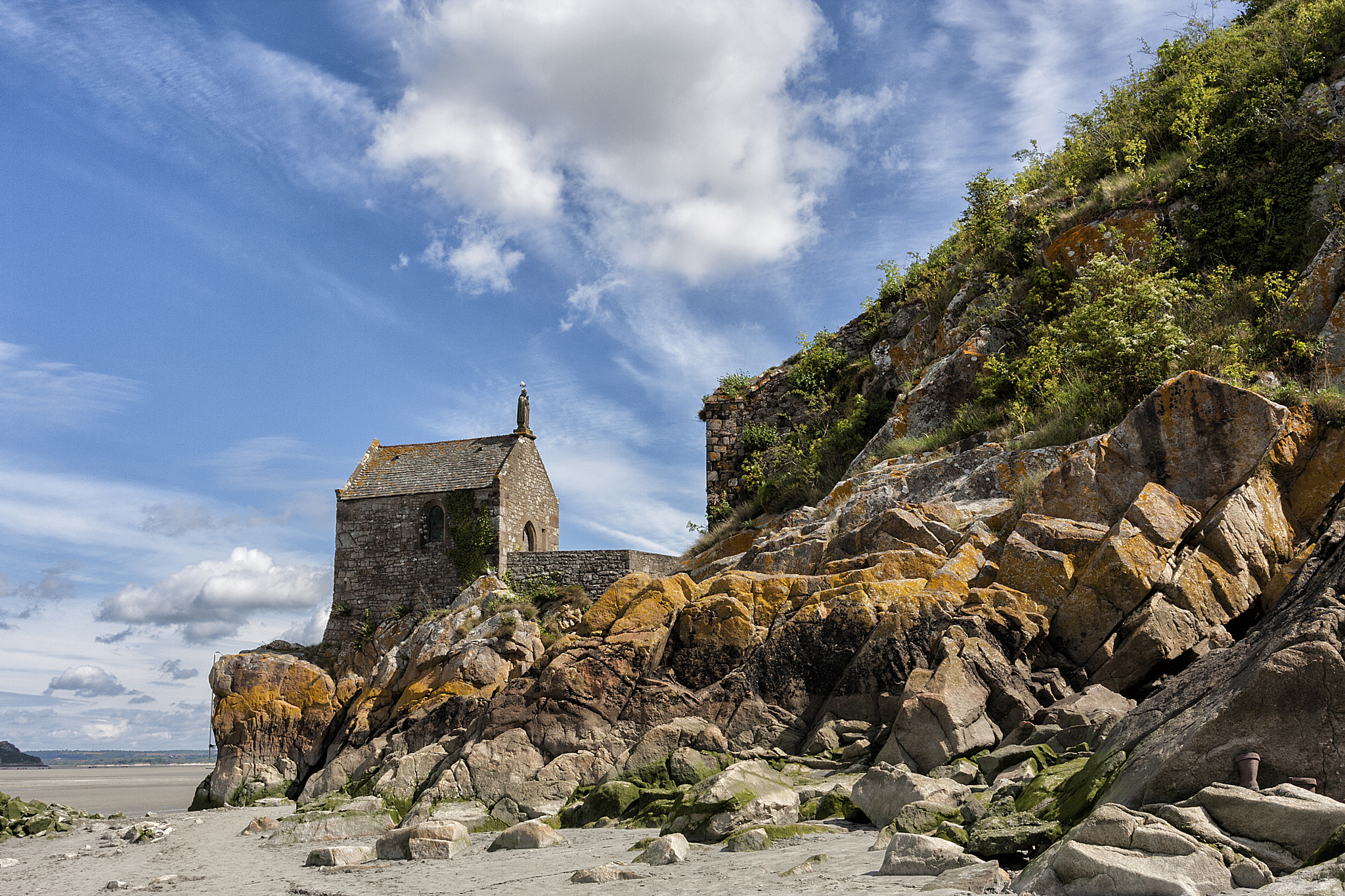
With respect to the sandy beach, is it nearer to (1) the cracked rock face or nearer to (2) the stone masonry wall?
(1) the cracked rock face

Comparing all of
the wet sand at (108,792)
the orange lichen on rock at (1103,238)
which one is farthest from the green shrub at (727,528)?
the wet sand at (108,792)

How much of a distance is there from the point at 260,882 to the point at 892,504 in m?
10.7

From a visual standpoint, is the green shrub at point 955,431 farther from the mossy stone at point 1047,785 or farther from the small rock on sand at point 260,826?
the small rock on sand at point 260,826

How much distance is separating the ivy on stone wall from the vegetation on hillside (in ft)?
39.4

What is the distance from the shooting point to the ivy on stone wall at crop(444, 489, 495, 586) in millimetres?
29859

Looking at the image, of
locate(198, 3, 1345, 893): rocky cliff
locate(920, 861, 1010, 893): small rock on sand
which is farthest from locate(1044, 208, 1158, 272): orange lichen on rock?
locate(920, 861, 1010, 893): small rock on sand

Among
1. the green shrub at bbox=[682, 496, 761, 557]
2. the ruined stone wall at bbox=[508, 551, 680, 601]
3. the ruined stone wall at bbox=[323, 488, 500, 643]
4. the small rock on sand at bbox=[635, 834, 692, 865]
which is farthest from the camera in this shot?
the ruined stone wall at bbox=[323, 488, 500, 643]

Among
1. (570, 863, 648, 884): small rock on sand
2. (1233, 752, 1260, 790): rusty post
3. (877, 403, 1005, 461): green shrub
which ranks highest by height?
(877, 403, 1005, 461): green shrub

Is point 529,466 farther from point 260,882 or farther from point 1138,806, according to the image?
point 1138,806

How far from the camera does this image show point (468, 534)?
1193 inches

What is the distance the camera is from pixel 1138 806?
514cm

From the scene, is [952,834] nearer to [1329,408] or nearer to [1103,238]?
[1329,408]

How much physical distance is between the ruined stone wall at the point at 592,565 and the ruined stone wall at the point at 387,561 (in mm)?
3679

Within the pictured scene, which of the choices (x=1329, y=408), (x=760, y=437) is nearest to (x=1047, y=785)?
(x=1329, y=408)
